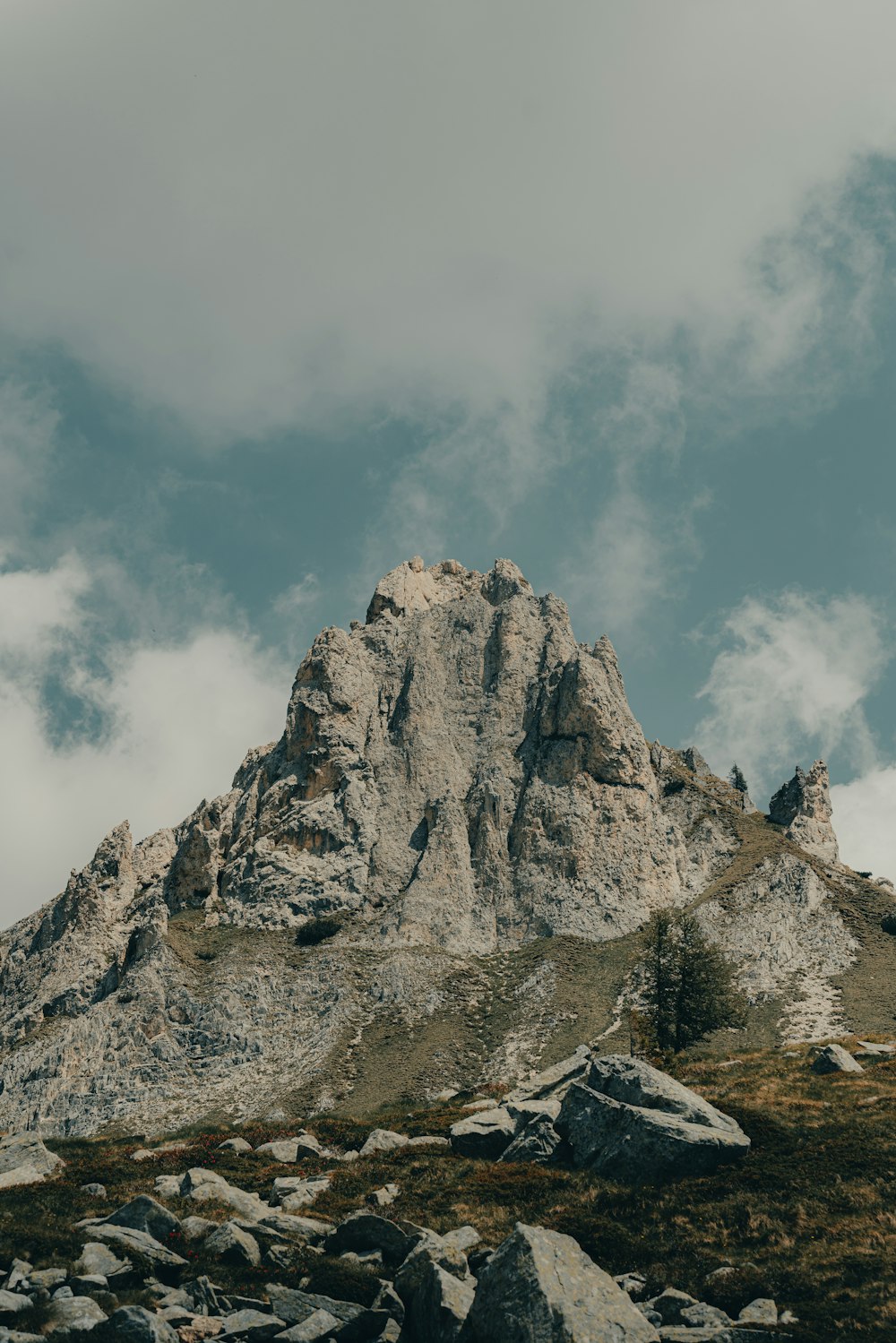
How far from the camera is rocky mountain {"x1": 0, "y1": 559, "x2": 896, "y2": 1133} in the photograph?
9544 cm

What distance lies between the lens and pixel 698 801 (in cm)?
14438

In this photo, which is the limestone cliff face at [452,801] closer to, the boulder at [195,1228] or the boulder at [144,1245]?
the boulder at [195,1228]

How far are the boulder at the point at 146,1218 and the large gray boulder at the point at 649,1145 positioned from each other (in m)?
16.0

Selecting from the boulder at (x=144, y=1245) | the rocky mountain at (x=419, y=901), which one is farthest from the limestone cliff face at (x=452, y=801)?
the boulder at (x=144, y=1245)

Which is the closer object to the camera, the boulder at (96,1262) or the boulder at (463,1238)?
the boulder at (96,1262)

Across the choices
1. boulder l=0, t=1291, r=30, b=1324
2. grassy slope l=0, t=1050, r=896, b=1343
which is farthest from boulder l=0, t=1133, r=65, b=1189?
boulder l=0, t=1291, r=30, b=1324

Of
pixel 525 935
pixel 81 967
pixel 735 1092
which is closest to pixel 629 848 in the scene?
pixel 525 935

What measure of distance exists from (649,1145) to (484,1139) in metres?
10.3

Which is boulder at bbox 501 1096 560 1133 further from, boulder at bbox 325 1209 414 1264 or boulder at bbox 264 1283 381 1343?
boulder at bbox 264 1283 381 1343

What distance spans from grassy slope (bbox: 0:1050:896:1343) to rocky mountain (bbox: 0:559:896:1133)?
46.3 meters

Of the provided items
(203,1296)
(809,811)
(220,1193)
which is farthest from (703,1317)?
(809,811)

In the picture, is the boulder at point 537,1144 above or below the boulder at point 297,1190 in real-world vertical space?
above

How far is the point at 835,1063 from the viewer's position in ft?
171

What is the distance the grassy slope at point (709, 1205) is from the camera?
27.6 metres
